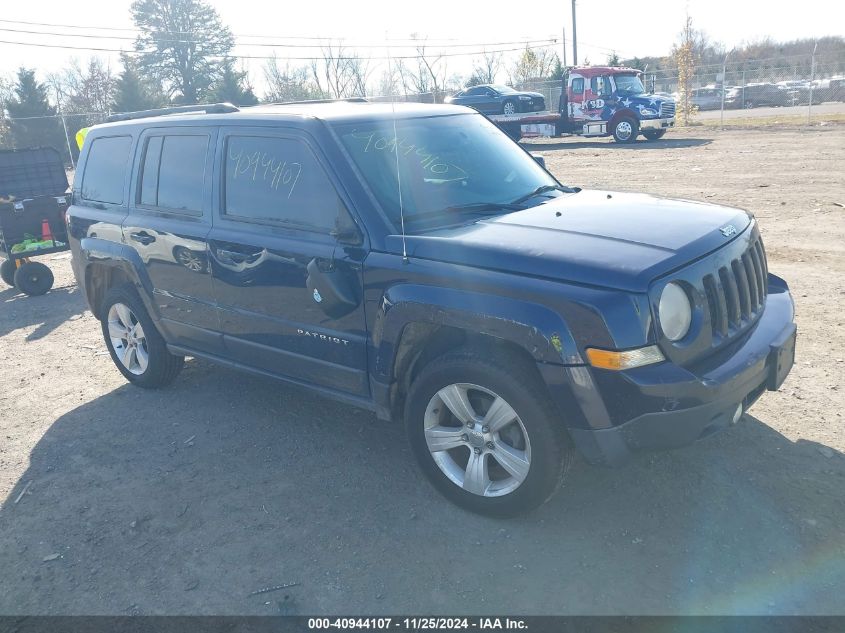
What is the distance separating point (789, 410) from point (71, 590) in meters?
4.06

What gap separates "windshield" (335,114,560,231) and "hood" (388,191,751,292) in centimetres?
26

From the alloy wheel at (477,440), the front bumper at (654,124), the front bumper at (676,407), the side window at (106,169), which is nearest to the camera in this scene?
the front bumper at (676,407)

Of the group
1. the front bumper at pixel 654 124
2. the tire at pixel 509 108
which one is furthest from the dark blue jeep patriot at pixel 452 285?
the tire at pixel 509 108

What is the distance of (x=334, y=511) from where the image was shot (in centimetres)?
385

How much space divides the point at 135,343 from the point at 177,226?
1370mm

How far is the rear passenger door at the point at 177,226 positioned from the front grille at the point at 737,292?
2.99 m

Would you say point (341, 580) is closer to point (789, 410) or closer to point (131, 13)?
point (789, 410)

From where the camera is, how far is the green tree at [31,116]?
3569 cm

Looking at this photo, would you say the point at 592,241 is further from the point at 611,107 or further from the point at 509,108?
the point at 509,108

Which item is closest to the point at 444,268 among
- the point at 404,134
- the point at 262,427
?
the point at 404,134

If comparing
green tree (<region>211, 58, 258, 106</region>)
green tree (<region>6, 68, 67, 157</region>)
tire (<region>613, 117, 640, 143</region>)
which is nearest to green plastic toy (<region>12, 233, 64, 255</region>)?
tire (<region>613, 117, 640, 143</region>)

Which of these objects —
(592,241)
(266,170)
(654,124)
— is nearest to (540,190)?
(592,241)

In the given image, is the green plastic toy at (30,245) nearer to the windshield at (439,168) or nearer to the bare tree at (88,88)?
the windshield at (439,168)

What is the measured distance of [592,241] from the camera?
3373 millimetres
